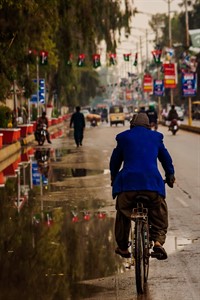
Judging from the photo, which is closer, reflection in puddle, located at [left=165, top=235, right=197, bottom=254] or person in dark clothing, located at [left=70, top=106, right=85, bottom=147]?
reflection in puddle, located at [left=165, top=235, right=197, bottom=254]

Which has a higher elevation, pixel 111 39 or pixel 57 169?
pixel 111 39

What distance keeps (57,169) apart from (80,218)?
12874mm

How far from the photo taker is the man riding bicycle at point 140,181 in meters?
8.95

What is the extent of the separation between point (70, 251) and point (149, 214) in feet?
8.42

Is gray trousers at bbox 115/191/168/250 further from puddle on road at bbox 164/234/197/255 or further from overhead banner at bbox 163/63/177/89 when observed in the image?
overhead banner at bbox 163/63/177/89

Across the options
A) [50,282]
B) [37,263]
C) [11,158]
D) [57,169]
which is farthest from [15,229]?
[11,158]

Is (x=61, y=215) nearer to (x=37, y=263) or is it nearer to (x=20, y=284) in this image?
(x=37, y=263)

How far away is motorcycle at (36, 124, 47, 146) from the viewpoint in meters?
45.9

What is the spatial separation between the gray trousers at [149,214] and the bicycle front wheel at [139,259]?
8.3 inches

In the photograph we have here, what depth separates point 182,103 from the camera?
494 ft

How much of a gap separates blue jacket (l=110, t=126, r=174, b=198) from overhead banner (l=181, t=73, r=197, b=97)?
54251mm

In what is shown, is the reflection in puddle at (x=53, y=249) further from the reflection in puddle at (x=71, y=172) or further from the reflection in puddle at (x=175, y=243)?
the reflection in puddle at (x=71, y=172)

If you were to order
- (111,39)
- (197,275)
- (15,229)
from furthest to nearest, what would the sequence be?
1. (111,39)
2. (15,229)
3. (197,275)

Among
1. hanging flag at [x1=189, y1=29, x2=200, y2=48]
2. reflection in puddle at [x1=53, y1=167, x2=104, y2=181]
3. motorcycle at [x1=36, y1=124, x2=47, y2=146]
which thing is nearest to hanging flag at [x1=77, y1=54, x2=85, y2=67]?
motorcycle at [x1=36, y1=124, x2=47, y2=146]
